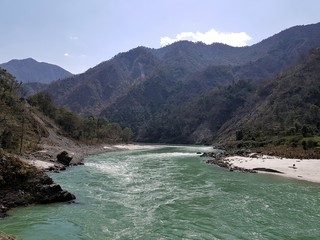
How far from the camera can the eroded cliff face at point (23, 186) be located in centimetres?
3594

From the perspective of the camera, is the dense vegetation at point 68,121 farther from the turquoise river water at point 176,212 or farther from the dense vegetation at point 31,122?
the turquoise river water at point 176,212

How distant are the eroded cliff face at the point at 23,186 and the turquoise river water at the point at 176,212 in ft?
4.65

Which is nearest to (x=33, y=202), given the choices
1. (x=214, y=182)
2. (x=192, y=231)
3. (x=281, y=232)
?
(x=192, y=231)

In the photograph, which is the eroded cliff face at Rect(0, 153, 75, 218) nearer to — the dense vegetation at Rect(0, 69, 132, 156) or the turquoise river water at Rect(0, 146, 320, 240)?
the turquoise river water at Rect(0, 146, 320, 240)

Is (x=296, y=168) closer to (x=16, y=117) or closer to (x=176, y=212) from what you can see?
(x=176, y=212)

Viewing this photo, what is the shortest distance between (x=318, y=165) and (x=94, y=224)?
5258 centimetres

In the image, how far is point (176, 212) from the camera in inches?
1391

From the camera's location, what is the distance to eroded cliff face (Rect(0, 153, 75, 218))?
3594 cm

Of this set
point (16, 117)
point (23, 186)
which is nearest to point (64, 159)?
point (23, 186)

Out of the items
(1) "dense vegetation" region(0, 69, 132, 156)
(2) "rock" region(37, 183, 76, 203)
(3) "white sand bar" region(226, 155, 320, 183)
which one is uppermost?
(1) "dense vegetation" region(0, 69, 132, 156)

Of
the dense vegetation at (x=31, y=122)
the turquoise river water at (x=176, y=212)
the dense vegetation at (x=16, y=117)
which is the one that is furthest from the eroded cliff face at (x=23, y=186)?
the dense vegetation at (x=16, y=117)

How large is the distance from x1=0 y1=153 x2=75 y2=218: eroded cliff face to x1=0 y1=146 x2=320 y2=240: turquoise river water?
4.65 ft

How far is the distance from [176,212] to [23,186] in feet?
53.4

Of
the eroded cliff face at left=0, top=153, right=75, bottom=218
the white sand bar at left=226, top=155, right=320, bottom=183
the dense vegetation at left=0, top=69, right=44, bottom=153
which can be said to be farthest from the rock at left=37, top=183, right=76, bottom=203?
the dense vegetation at left=0, top=69, right=44, bottom=153
